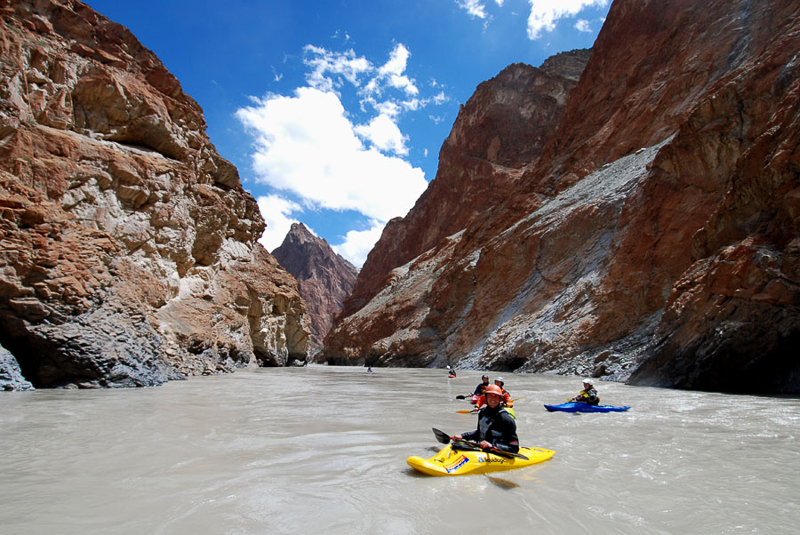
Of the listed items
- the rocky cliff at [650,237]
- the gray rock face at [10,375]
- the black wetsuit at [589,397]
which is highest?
the rocky cliff at [650,237]

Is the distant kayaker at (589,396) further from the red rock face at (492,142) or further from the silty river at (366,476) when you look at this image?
the red rock face at (492,142)

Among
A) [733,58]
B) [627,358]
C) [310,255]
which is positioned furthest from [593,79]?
[310,255]

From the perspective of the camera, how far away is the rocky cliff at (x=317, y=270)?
137 meters

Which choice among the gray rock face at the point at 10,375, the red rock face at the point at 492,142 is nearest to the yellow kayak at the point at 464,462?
the gray rock face at the point at 10,375

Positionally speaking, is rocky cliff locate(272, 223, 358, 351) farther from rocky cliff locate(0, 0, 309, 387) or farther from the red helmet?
the red helmet

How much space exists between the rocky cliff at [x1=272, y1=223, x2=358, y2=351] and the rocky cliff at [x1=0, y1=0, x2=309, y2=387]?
104 m

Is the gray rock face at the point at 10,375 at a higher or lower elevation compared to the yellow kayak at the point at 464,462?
higher

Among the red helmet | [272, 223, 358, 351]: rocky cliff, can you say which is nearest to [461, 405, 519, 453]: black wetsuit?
the red helmet

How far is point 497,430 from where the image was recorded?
5.46 m

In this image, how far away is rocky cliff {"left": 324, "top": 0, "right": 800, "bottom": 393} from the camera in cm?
1229

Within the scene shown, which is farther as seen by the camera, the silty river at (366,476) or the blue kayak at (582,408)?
the blue kayak at (582,408)

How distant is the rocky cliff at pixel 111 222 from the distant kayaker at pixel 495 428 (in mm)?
10578

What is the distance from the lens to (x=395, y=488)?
436 centimetres

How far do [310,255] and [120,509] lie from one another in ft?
498
